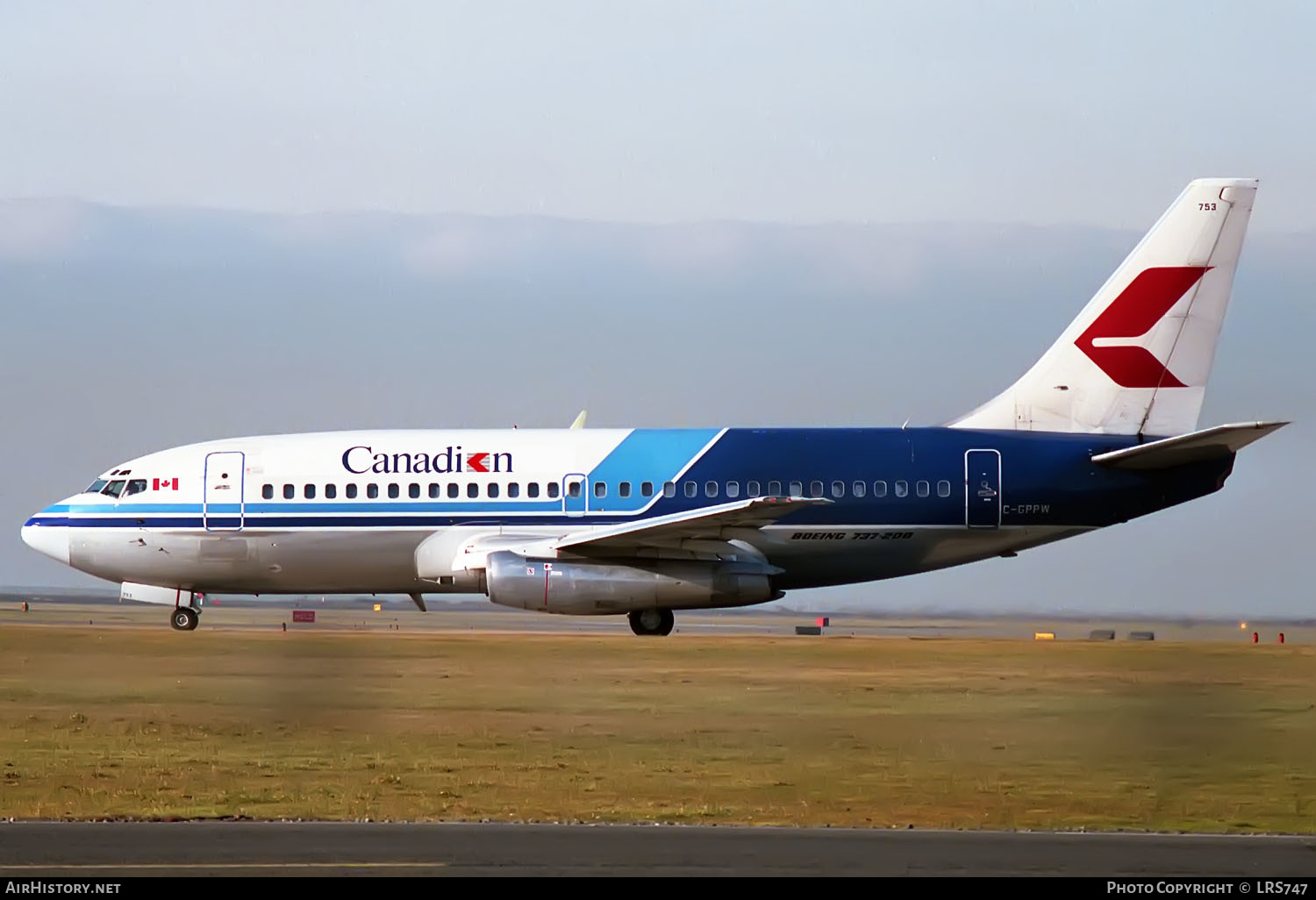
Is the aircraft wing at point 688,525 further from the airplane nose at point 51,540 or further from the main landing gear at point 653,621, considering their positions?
the airplane nose at point 51,540

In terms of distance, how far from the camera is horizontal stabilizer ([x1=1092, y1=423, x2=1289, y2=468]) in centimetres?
2922

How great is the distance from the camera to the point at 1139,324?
105ft

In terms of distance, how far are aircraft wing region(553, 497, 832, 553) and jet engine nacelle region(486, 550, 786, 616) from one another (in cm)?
42

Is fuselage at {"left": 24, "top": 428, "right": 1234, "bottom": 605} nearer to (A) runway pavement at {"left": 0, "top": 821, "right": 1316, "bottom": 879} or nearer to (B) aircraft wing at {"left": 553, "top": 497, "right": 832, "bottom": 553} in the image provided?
(B) aircraft wing at {"left": 553, "top": 497, "right": 832, "bottom": 553}

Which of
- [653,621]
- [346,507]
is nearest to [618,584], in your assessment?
[653,621]

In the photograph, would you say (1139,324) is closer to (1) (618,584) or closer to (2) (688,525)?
(2) (688,525)

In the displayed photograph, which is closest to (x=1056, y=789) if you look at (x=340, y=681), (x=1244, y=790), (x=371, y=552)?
(x=1244, y=790)

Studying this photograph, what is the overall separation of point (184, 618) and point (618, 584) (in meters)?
8.22

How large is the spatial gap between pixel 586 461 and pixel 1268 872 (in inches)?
833

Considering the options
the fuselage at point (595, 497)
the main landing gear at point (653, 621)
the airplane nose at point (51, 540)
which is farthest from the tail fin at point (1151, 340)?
the airplane nose at point (51, 540)

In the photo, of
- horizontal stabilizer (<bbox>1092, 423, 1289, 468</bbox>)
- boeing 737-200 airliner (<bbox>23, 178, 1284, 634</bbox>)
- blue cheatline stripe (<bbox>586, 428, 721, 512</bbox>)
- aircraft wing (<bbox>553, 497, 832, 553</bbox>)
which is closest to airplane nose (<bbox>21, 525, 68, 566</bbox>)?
boeing 737-200 airliner (<bbox>23, 178, 1284, 634</bbox>)

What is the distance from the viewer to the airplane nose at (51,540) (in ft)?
107

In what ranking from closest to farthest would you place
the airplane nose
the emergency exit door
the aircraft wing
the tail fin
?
the aircraft wing
the emergency exit door
the tail fin
the airplane nose

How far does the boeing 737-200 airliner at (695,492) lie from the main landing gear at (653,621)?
1.5 inches
